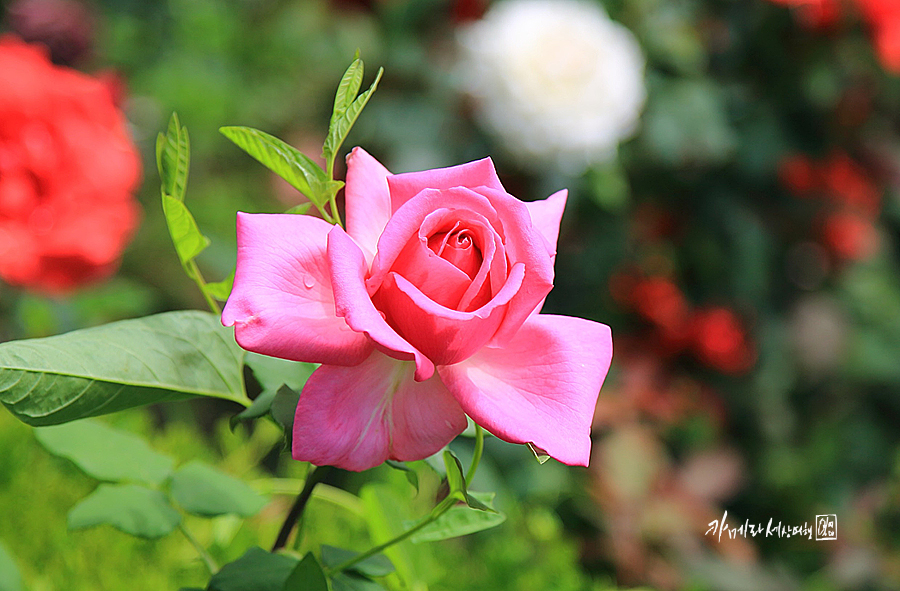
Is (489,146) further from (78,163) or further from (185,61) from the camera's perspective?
(185,61)

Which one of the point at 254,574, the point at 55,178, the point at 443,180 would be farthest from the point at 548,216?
Result: the point at 55,178

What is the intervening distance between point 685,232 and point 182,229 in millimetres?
933

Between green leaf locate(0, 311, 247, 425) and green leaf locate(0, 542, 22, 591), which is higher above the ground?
green leaf locate(0, 311, 247, 425)

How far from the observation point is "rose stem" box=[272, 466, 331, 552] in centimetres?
23

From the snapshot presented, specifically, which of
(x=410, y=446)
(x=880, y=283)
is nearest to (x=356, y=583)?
(x=410, y=446)

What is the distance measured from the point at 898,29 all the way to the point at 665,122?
270 mm

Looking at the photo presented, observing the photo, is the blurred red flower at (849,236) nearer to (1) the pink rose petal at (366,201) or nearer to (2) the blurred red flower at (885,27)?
(2) the blurred red flower at (885,27)

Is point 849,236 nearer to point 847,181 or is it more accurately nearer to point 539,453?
point 847,181

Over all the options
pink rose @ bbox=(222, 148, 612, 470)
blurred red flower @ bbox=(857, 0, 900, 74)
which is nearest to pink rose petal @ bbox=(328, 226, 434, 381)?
pink rose @ bbox=(222, 148, 612, 470)

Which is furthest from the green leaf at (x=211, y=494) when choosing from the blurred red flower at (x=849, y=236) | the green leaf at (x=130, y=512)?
the blurred red flower at (x=849, y=236)

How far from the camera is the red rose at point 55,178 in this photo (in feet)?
1.64

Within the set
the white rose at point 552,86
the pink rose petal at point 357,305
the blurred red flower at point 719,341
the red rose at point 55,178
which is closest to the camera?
the pink rose petal at point 357,305

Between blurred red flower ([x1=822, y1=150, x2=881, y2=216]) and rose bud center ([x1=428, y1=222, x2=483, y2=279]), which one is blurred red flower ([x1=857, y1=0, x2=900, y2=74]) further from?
rose bud center ([x1=428, y1=222, x2=483, y2=279])

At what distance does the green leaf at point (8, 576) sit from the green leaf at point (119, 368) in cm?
12
